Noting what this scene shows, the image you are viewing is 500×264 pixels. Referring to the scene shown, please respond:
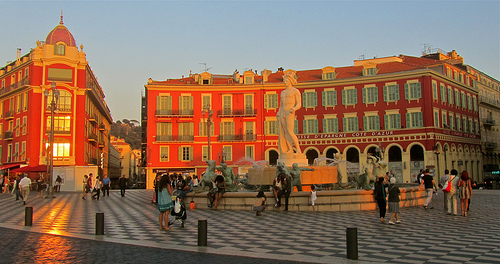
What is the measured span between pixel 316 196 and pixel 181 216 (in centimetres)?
602

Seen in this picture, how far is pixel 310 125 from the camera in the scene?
50.7m

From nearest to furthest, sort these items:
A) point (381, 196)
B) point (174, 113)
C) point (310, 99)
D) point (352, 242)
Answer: point (352, 242) → point (381, 196) → point (310, 99) → point (174, 113)

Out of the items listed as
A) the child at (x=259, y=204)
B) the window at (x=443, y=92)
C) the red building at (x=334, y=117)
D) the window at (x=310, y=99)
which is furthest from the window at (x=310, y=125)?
the child at (x=259, y=204)

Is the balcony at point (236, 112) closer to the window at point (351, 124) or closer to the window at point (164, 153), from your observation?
the window at point (164, 153)

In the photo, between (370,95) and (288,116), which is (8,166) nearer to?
(288,116)

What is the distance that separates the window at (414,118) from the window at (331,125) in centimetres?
733

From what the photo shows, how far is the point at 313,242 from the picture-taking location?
32.8 feet

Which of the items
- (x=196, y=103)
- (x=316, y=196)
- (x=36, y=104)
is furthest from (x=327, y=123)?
(x=316, y=196)

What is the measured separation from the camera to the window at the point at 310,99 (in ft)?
166

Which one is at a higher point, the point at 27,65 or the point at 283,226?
the point at 27,65

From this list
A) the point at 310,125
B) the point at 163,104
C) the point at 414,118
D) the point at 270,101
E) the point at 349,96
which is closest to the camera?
the point at 414,118

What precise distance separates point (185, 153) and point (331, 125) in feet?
54.2

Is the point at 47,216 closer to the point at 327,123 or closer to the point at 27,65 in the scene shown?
the point at 27,65

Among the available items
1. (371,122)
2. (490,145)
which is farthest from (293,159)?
(490,145)
